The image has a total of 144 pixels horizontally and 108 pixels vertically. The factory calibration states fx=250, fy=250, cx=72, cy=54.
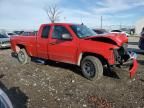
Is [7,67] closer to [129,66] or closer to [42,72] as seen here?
[42,72]

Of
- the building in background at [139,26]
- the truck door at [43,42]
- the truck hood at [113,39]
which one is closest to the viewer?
the truck hood at [113,39]

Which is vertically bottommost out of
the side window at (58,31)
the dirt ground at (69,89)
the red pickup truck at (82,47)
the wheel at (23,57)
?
the dirt ground at (69,89)

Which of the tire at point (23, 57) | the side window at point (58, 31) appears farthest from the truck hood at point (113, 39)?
the tire at point (23, 57)

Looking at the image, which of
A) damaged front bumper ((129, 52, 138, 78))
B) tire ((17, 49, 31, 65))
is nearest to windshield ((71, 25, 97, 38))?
damaged front bumper ((129, 52, 138, 78))

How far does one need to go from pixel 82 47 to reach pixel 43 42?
2.20 meters

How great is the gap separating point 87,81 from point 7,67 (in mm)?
4517

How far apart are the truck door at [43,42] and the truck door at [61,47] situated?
1.07 ft

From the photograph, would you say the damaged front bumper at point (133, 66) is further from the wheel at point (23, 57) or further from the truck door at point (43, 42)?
the wheel at point (23, 57)

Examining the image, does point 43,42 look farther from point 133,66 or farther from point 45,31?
point 133,66

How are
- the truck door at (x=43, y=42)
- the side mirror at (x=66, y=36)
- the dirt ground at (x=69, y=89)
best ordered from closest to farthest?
the dirt ground at (x=69, y=89) < the side mirror at (x=66, y=36) < the truck door at (x=43, y=42)

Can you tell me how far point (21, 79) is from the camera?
8.52 metres

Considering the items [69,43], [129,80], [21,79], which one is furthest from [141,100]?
[21,79]

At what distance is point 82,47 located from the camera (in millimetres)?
8203

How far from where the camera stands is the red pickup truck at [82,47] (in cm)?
763
